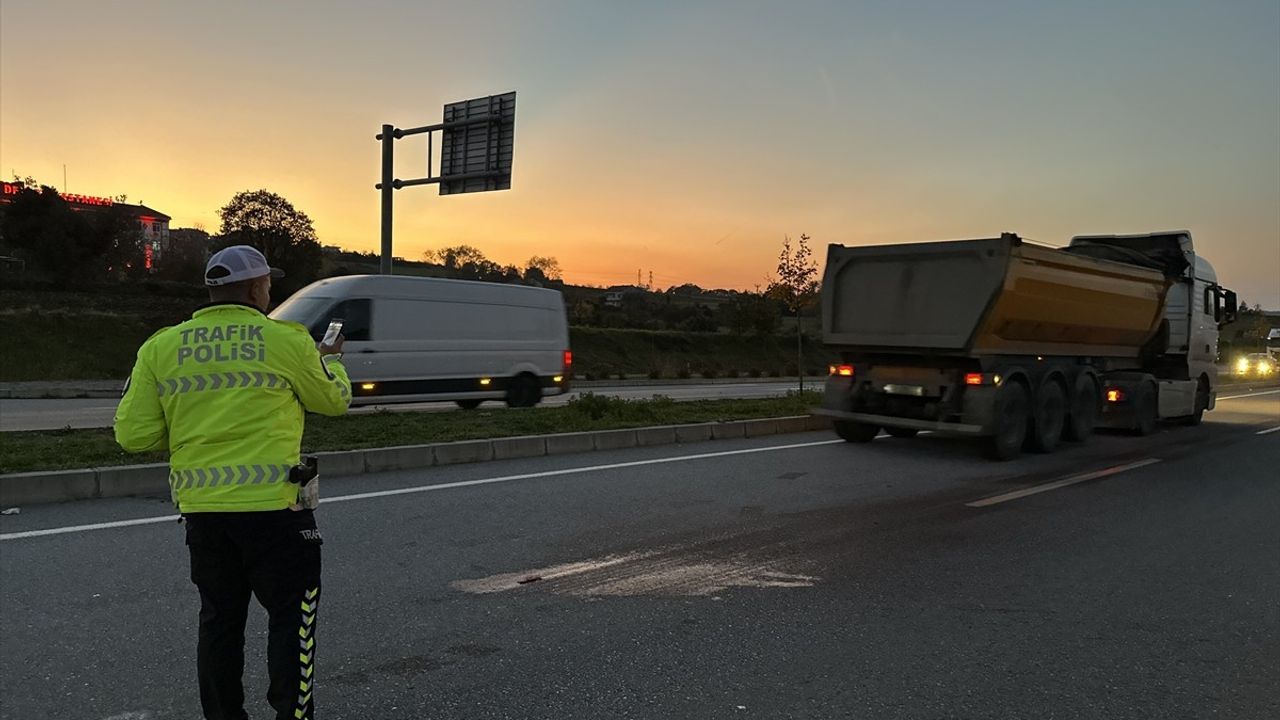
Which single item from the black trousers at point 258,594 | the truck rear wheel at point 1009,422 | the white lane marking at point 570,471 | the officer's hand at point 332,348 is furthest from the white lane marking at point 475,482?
the officer's hand at point 332,348

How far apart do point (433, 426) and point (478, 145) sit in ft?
31.3

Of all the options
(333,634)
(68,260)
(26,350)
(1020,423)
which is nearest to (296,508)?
(333,634)

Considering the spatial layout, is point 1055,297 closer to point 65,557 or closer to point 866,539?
point 866,539

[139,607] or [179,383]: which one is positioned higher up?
[179,383]

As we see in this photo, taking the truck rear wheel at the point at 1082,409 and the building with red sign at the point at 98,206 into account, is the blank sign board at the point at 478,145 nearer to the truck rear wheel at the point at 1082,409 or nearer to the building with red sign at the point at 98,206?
the truck rear wheel at the point at 1082,409

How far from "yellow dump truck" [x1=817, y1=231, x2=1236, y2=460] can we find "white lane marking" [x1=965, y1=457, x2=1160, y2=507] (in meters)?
1.10

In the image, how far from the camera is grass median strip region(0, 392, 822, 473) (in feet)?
26.8

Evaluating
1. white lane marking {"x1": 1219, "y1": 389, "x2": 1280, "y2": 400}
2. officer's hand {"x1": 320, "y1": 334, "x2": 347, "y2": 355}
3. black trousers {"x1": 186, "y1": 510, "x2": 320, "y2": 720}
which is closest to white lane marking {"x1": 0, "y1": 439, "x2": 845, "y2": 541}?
black trousers {"x1": 186, "y1": 510, "x2": 320, "y2": 720}

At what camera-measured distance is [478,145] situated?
18875 mm

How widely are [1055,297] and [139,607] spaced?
1042 centimetres

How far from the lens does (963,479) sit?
363 inches

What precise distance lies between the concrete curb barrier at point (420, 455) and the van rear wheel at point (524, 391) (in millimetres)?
5084

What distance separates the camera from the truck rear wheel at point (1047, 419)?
1114 centimetres

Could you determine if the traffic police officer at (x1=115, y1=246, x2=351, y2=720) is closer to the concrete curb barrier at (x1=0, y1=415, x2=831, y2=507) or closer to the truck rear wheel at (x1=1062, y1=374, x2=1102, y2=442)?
the concrete curb barrier at (x1=0, y1=415, x2=831, y2=507)
